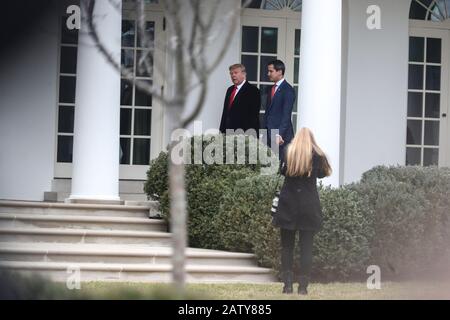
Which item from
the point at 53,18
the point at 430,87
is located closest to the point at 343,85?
the point at 430,87

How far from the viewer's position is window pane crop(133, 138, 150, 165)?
15602mm

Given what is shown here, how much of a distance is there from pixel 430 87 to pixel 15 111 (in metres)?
6.89

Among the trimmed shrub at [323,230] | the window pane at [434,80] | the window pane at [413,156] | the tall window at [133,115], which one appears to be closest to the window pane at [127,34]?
the tall window at [133,115]

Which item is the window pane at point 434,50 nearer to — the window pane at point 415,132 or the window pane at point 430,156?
the window pane at point 415,132

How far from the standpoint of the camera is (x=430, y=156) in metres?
16.8

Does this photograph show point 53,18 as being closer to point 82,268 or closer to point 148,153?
point 148,153

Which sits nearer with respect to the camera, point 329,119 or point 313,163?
point 313,163

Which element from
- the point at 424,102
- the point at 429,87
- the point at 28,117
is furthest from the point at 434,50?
the point at 28,117

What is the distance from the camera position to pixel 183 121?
6477mm

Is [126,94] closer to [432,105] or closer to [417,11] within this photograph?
[417,11]

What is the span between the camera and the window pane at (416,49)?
16.6 metres

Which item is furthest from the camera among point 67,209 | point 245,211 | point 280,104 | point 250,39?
point 250,39

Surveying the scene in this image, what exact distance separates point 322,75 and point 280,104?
3.99 ft

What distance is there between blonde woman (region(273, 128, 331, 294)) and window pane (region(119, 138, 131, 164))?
18.3 ft
